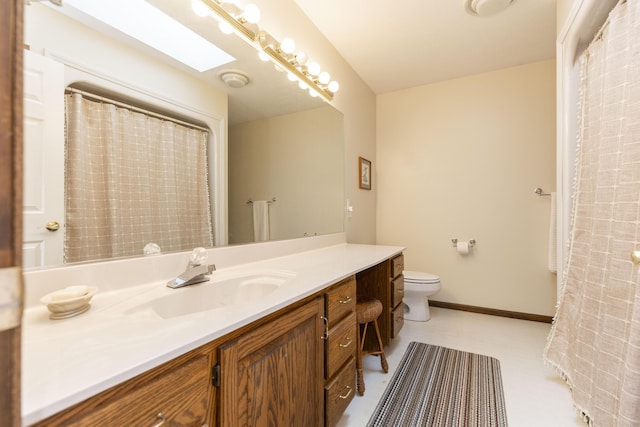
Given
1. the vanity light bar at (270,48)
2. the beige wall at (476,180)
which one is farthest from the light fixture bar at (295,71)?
the beige wall at (476,180)

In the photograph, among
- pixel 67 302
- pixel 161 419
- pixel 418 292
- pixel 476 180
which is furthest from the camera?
pixel 476 180

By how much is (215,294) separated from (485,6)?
2.31m

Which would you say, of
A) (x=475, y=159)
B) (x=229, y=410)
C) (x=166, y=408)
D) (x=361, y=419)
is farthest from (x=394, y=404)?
(x=475, y=159)

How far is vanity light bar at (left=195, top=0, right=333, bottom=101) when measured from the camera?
1219mm

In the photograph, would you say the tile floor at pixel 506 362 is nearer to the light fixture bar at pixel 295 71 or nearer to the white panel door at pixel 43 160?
the white panel door at pixel 43 160

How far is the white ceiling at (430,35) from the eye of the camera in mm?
1819

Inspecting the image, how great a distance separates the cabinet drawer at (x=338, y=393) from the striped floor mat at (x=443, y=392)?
223 mm

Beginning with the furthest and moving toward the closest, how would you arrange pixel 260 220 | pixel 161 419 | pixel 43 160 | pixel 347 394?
pixel 260 220
pixel 347 394
pixel 43 160
pixel 161 419

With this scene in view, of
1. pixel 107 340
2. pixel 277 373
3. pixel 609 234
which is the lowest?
pixel 277 373

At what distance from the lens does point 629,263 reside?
40.4 inches

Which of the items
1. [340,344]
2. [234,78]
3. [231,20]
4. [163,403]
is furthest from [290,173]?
[163,403]

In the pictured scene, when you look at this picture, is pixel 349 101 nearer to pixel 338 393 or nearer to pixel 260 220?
pixel 260 220

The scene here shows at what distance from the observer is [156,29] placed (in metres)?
1.01

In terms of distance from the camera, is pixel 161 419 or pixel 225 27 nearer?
pixel 161 419
